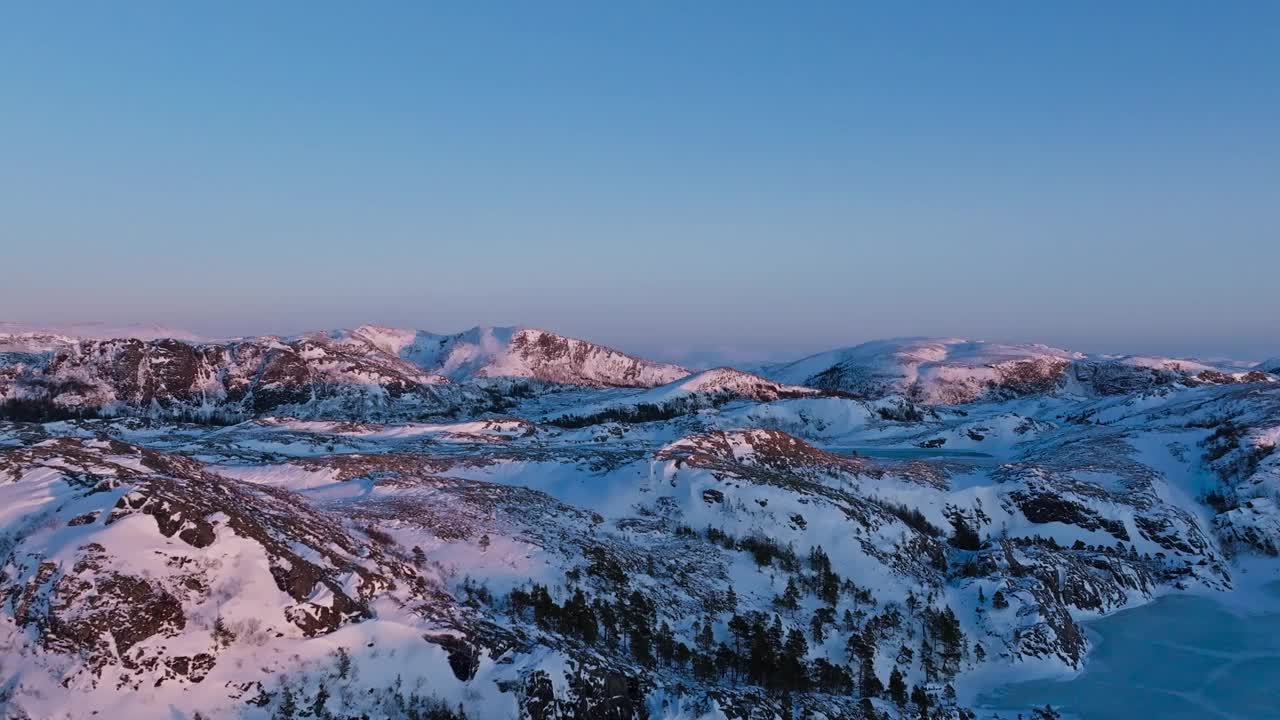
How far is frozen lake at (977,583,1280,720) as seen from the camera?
25266mm

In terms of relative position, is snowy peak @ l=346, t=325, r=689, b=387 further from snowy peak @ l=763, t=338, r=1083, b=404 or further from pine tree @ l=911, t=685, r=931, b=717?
pine tree @ l=911, t=685, r=931, b=717

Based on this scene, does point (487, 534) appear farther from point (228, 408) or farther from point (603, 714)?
point (228, 408)

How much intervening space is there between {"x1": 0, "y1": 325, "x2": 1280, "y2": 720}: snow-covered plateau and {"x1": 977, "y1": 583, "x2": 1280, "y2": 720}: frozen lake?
6.6 inches

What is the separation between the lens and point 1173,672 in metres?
28.4

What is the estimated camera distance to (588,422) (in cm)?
10900

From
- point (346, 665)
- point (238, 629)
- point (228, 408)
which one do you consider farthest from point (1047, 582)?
point (228, 408)

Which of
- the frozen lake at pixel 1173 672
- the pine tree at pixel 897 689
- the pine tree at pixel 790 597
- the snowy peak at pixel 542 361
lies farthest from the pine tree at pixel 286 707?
the snowy peak at pixel 542 361

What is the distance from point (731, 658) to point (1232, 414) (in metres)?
66.8

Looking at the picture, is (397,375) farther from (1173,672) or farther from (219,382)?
(1173,672)

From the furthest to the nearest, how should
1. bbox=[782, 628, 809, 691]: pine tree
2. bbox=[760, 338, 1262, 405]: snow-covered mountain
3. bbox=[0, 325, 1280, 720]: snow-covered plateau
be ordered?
1. bbox=[760, 338, 1262, 405]: snow-covered mountain
2. bbox=[782, 628, 809, 691]: pine tree
3. bbox=[0, 325, 1280, 720]: snow-covered plateau

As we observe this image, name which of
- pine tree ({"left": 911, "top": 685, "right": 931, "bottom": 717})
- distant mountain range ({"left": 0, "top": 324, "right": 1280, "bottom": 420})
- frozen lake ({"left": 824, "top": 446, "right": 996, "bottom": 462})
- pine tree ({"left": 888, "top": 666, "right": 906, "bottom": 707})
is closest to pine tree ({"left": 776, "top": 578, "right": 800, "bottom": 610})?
pine tree ({"left": 888, "top": 666, "right": 906, "bottom": 707})

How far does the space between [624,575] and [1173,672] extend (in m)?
21.3

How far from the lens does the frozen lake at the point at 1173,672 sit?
25.3m

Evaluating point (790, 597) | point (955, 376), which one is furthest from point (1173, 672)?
point (955, 376)
